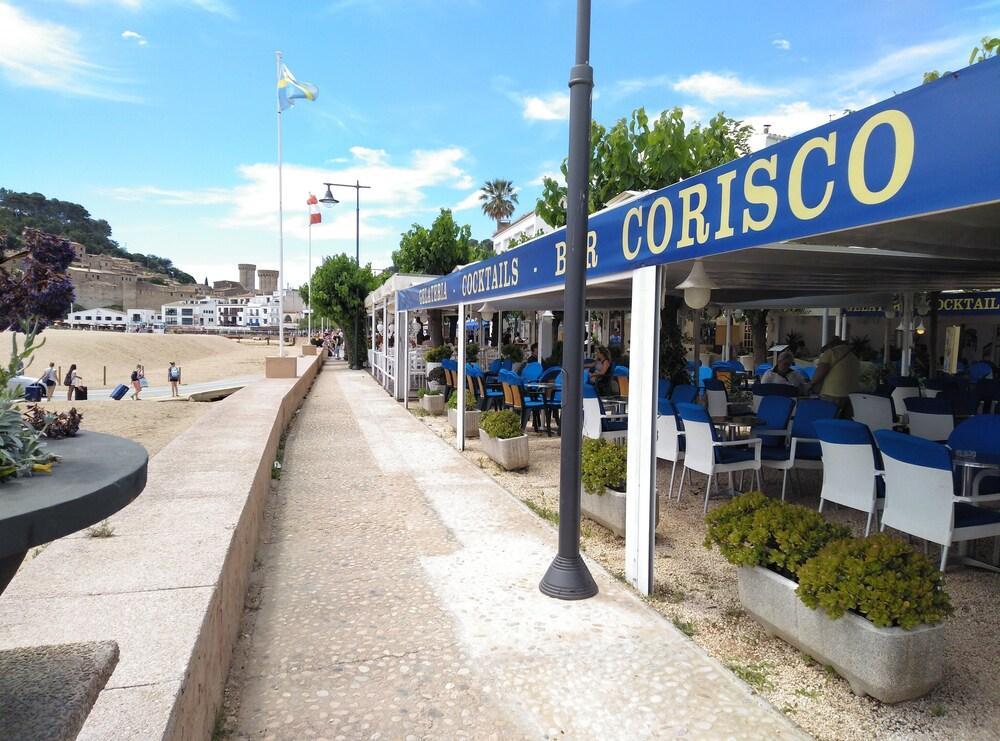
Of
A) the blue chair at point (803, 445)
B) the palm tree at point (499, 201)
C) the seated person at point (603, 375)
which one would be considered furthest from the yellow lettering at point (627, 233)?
the palm tree at point (499, 201)

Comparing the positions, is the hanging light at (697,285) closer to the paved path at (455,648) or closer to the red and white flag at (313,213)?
the paved path at (455,648)

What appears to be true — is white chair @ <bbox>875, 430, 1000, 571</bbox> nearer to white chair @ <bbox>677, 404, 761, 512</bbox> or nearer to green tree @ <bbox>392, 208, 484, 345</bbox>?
white chair @ <bbox>677, 404, 761, 512</bbox>

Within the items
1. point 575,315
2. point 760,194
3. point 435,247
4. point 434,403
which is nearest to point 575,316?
point 575,315

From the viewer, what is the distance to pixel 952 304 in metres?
15.8

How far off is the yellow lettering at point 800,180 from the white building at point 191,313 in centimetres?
14874

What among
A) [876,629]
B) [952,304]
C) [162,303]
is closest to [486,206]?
[952,304]

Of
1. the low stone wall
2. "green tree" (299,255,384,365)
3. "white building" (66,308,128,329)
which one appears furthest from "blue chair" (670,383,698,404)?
"white building" (66,308,128,329)

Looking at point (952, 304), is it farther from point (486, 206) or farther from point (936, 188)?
point (486, 206)

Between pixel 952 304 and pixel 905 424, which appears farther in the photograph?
pixel 952 304

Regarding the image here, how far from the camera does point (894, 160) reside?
2223 mm

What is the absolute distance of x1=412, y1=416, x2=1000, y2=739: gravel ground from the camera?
8.81ft

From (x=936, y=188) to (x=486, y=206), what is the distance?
68.4m

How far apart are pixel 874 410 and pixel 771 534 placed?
4.44 m

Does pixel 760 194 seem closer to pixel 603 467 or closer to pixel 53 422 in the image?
pixel 603 467
